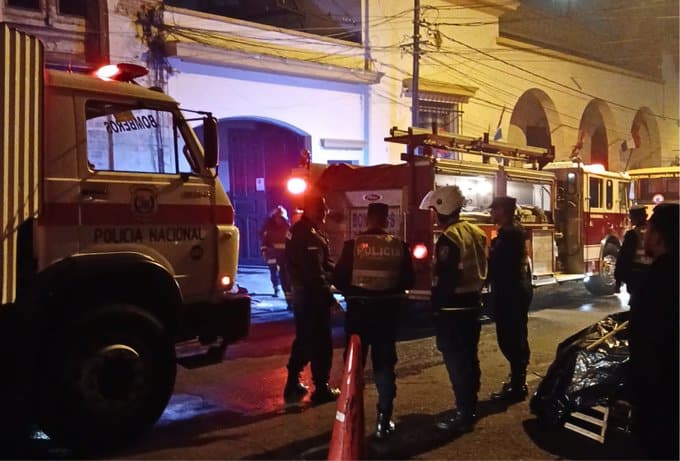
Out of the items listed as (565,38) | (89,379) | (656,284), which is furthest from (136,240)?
(565,38)

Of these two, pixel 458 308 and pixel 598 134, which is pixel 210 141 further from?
pixel 598 134

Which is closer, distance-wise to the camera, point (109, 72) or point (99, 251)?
point (99, 251)

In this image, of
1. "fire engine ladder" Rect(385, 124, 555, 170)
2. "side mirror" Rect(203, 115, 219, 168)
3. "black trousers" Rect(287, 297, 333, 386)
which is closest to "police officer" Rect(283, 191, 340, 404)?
"black trousers" Rect(287, 297, 333, 386)

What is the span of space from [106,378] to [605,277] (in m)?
10.8

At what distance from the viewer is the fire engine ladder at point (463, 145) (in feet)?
31.3

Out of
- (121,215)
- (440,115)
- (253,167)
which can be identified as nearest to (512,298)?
(121,215)

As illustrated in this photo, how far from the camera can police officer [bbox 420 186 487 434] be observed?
546 centimetres

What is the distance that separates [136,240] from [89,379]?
1.04 m

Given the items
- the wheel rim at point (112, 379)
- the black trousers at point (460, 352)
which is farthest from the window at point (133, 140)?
the black trousers at point (460, 352)

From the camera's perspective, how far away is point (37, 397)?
4766 mm

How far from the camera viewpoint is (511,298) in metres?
6.40

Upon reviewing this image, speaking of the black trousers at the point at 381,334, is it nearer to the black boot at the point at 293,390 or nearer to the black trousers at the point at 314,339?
the black trousers at the point at 314,339

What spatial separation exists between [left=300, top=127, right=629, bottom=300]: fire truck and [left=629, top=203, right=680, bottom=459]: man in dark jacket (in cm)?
619

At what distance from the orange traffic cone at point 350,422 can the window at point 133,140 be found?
221 centimetres
